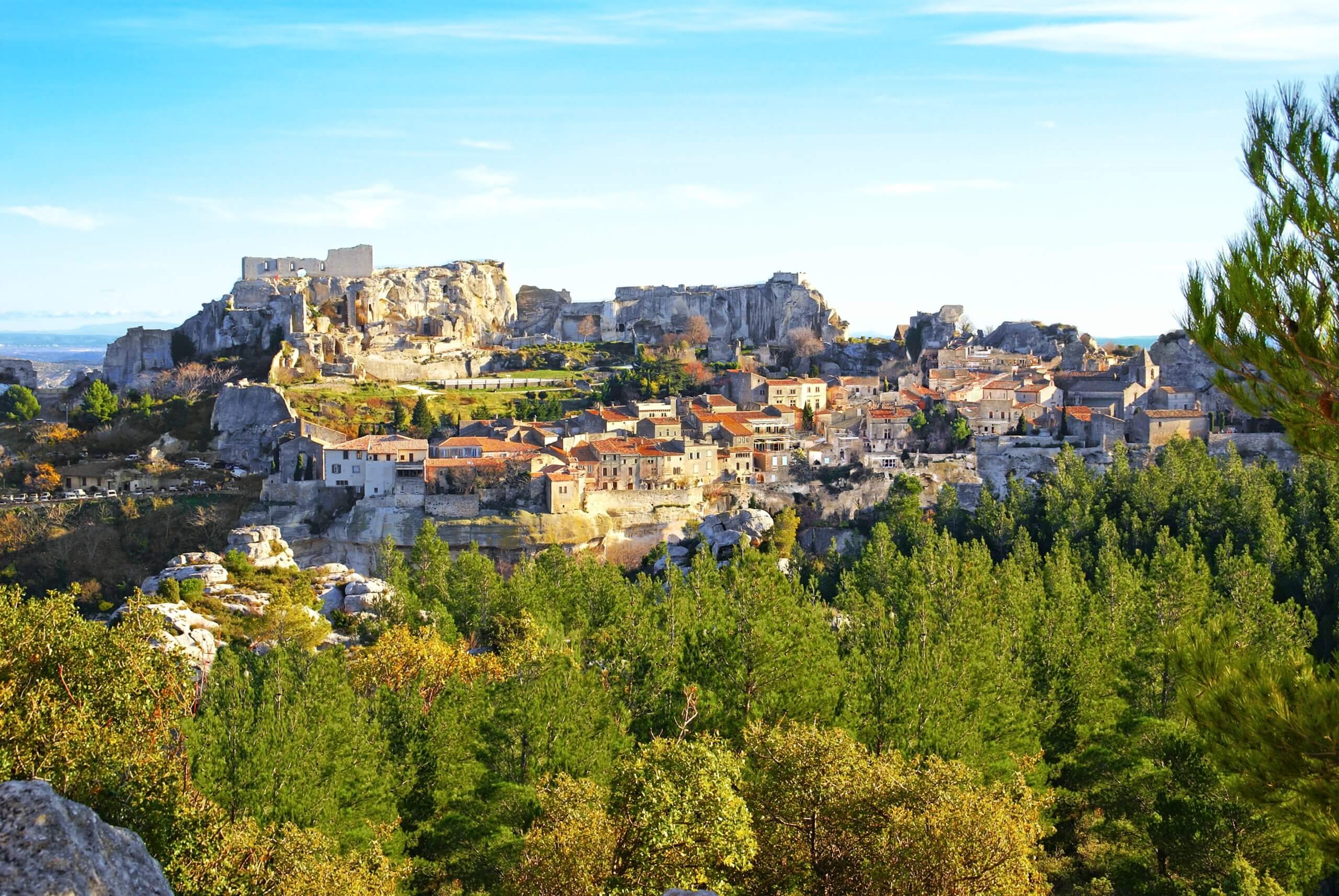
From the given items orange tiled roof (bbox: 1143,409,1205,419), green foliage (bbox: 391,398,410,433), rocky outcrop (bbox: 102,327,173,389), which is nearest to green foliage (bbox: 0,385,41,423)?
rocky outcrop (bbox: 102,327,173,389)

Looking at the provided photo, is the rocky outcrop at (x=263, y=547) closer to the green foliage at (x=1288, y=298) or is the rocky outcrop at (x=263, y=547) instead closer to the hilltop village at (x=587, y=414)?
the hilltop village at (x=587, y=414)

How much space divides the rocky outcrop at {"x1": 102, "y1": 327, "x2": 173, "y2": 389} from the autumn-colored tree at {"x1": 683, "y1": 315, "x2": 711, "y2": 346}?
32.2 m

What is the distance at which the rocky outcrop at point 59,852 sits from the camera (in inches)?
283

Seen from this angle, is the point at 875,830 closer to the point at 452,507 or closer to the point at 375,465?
the point at 452,507

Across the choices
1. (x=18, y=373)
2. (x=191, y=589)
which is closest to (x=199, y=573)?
(x=191, y=589)

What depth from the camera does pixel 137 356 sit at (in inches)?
2815

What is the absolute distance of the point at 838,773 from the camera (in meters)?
14.0

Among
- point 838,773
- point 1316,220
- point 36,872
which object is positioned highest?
point 1316,220

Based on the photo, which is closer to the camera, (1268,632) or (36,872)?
(36,872)

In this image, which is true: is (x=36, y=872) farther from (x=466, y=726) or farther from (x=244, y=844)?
(x=466, y=726)

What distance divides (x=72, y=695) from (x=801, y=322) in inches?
2807

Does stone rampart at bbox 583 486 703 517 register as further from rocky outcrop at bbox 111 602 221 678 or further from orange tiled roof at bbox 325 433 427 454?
rocky outcrop at bbox 111 602 221 678

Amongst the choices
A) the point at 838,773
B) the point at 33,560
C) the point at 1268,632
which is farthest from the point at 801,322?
the point at 838,773

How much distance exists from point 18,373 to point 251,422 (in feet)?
93.5
